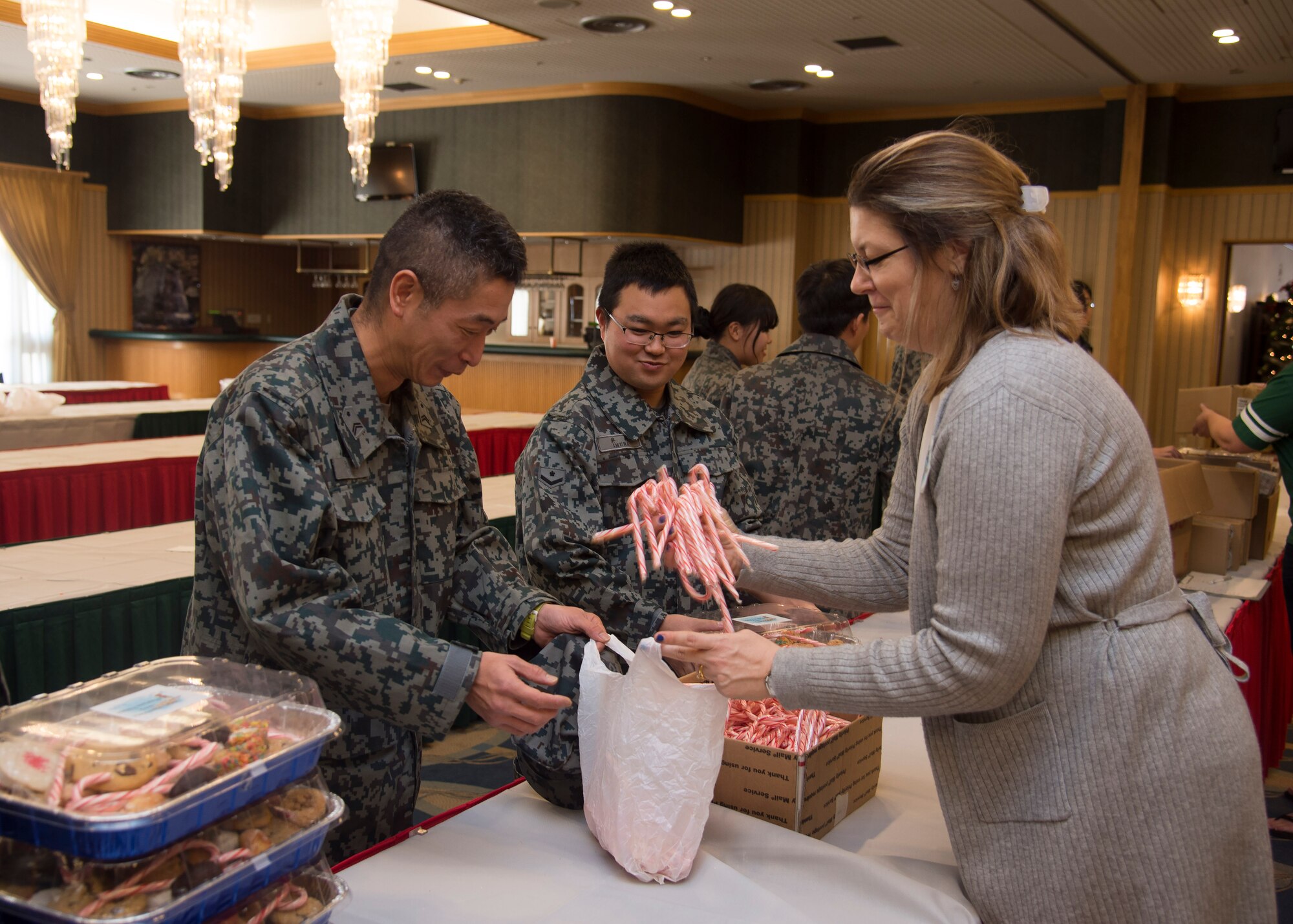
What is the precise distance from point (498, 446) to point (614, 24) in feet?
12.8

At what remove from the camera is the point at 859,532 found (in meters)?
3.49

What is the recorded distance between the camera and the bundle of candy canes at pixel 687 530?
1.45 m

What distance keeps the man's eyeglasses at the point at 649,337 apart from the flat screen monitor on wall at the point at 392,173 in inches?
425

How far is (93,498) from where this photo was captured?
16.0 ft

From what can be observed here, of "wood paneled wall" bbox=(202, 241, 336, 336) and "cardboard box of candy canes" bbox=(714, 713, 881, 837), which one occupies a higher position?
"wood paneled wall" bbox=(202, 241, 336, 336)

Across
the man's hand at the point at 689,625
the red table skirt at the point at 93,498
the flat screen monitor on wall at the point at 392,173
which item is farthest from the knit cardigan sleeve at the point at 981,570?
the flat screen monitor on wall at the point at 392,173

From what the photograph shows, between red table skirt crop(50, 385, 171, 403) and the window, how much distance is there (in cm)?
507

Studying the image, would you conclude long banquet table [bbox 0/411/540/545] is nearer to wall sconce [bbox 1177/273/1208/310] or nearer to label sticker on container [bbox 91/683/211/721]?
label sticker on container [bbox 91/683/211/721]

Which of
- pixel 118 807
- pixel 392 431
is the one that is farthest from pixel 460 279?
pixel 118 807

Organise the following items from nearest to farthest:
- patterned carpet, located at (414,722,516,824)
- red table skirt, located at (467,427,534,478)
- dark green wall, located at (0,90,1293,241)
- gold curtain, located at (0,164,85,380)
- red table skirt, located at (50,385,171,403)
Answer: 1. patterned carpet, located at (414,722,516,824)
2. red table skirt, located at (467,427,534,478)
3. red table skirt, located at (50,385,171,403)
4. dark green wall, located at (0,90,1293,241)
5. gold curtain, located at (0,164,85,380)

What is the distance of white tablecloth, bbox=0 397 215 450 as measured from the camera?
6.23 metres

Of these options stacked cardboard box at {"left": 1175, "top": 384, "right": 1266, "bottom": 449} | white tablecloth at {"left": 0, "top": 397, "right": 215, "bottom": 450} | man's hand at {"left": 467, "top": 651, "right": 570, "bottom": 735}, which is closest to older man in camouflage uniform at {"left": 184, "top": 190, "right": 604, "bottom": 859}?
man's hand at {"left": 467, "top": 651, "right": 570, "bottom": 735}

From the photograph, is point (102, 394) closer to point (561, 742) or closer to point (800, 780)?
point (561, 742)

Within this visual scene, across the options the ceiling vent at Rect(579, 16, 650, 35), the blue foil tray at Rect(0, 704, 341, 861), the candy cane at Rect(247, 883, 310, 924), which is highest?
the ceiling vent at Rect(579, 16, 650, 35)
